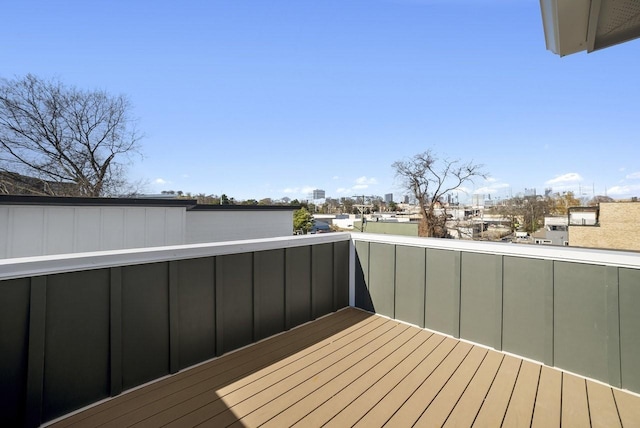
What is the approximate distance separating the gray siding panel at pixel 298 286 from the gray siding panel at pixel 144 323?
1170 millimetres

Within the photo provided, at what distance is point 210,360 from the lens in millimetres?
2385

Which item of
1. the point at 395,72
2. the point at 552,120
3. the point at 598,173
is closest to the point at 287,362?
the point at 395,72

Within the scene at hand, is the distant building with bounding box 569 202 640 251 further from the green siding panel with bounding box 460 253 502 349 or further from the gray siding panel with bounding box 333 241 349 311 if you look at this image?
the gray siding panel with bounding box 333 241 349 311

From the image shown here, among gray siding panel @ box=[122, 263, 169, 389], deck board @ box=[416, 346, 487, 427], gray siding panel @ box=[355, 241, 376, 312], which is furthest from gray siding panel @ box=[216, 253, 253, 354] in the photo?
deck board @ box=[416, 346, 487, 427]

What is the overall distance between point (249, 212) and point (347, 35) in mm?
Answer: 6405

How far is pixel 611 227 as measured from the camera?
17.7 meters

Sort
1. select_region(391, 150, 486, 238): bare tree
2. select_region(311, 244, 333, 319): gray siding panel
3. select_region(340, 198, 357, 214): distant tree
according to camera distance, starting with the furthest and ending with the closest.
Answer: select_region(340, 198, 357, 214): distant tree
select_region(391, 150, 486, 238): bare tree
select_region(311, 244, 333, 319): gray siding panel

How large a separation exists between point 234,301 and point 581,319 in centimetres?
273

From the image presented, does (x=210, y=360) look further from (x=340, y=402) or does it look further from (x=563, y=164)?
(x=563, y=164)

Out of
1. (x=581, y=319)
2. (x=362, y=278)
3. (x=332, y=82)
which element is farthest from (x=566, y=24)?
(x=332, y=82)

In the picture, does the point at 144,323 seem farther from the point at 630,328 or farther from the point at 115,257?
the point at 630,328

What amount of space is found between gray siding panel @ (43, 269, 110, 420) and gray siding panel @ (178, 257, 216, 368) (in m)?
0.48

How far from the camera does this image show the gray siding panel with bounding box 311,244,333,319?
128 inches

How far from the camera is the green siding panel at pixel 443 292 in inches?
110
